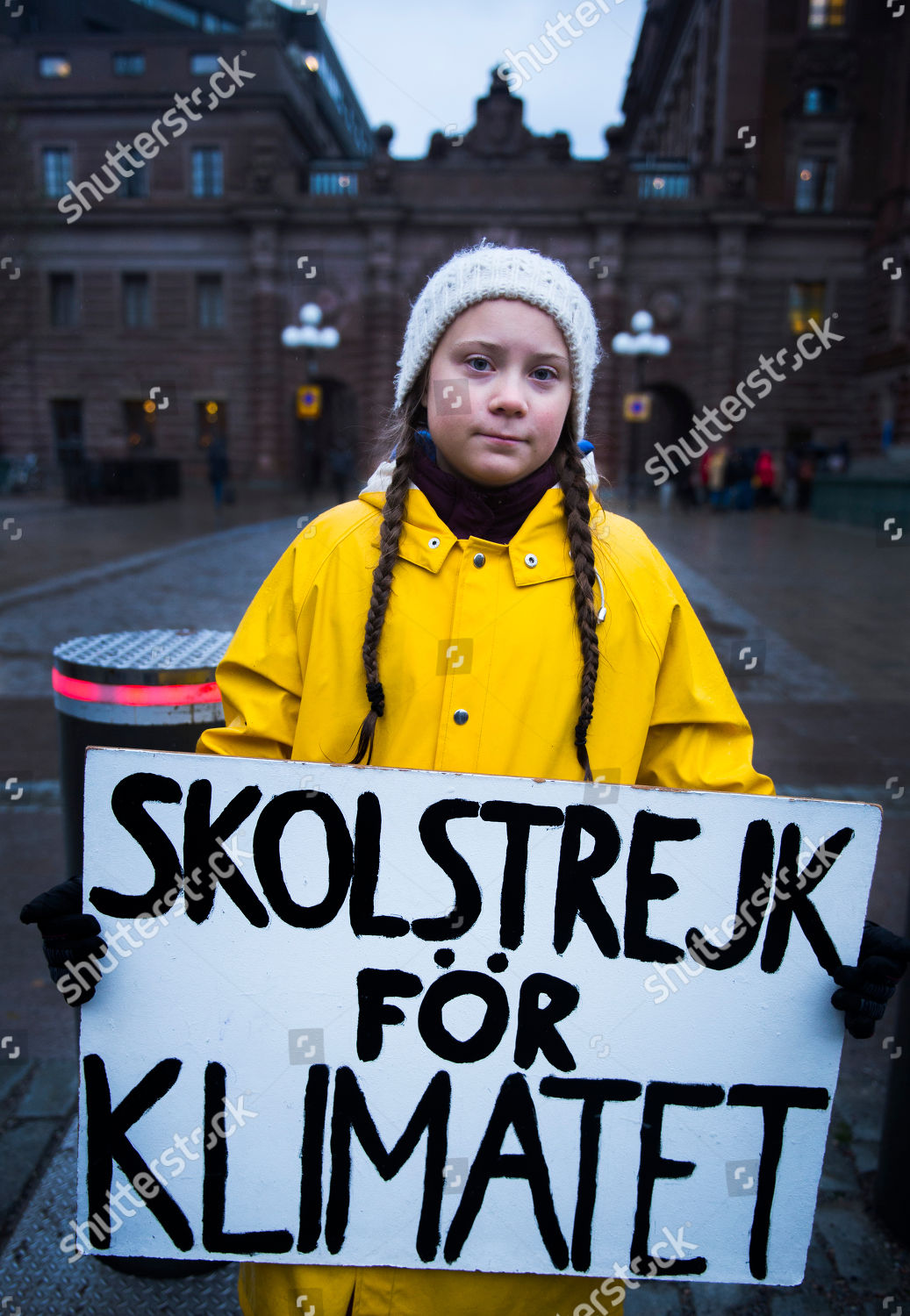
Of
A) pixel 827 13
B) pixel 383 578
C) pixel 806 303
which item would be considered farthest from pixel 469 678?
pixel 827 13

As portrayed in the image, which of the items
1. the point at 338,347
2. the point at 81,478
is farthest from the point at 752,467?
the point at 81,478

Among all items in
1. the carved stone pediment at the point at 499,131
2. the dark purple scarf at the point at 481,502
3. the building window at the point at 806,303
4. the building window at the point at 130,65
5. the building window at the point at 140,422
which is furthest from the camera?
the building window at the point at 140,422

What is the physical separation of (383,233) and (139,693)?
33953 millimetres

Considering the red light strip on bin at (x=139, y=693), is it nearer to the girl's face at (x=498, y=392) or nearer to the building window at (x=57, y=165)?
the girl's face at (x=498, y=392)

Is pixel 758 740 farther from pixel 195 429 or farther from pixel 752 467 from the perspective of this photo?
pixel 195 429

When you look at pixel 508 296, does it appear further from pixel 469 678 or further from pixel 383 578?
pixel 469 678

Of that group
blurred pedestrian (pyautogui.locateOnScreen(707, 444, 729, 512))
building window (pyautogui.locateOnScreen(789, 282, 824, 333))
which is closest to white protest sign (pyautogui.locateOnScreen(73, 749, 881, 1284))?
blurred pedestrian (pyautogui.locateOnScreen(707, 444, 729, 512))

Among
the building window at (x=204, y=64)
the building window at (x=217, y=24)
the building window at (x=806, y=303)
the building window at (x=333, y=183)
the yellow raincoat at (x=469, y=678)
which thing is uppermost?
the building window at (x=217, y=24)

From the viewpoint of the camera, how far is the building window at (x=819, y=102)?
34.1 m

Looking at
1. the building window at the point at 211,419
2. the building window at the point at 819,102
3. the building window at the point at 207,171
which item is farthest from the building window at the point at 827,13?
the building window at the point at 211,419

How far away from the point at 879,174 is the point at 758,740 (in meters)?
34.9

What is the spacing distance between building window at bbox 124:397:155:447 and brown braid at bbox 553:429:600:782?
36909mm

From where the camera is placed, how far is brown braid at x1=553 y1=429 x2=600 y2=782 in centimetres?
150

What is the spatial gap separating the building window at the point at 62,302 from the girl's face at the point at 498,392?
38.8 meters
